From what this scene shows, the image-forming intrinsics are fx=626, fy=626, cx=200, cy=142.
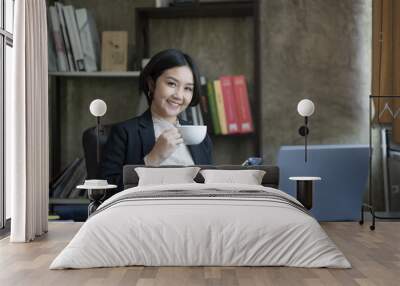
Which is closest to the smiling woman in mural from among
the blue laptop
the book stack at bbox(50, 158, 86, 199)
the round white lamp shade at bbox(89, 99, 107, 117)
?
the book stack at bbox(50, 158, 86, 199)

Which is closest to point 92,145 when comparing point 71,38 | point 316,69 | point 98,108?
point 98,108

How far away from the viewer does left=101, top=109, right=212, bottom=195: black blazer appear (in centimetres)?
610

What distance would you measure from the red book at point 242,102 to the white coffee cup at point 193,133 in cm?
37

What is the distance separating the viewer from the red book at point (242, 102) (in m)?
6.13

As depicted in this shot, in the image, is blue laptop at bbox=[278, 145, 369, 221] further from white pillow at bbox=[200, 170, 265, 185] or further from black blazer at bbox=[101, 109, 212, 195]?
black blazer at bbox=[101, 109, 212, 195]

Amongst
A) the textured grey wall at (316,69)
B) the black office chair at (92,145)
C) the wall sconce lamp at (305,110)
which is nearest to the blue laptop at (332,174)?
the wall sconce lamp at (305,110)

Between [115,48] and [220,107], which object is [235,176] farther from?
[115,48]

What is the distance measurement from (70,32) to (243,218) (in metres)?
3.10

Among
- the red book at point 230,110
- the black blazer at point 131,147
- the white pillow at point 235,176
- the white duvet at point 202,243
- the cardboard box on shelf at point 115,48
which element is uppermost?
the cardboard box on shelf at point 115,48

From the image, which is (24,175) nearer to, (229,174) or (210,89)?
(229,174)

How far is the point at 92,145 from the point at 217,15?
70.2 inches

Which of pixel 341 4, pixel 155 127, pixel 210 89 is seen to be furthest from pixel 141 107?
pixel 341 4

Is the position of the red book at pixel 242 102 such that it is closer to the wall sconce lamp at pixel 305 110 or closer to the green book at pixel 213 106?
the green book at pixel 213 106

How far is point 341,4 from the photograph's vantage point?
6141mm
